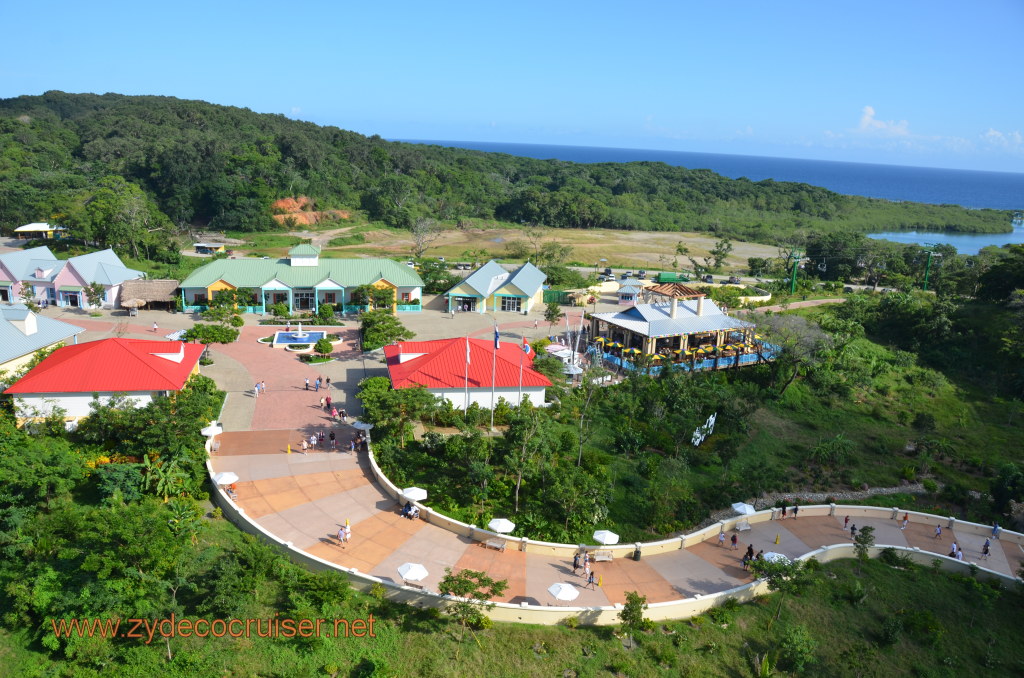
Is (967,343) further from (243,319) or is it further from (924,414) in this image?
(243,319)

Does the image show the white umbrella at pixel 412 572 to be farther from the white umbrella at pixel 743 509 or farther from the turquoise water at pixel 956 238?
the turquoise water at pixel 956 238

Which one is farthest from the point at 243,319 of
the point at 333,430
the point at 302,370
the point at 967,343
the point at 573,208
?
the point at 573,208

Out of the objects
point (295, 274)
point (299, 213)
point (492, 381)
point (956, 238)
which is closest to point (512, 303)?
point (295, 274)

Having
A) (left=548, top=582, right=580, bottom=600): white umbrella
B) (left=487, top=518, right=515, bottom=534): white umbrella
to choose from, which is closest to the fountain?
(left=487, top=518, right=515, bottom=534): white umbrella

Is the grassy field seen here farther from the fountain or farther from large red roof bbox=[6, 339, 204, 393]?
the fountain

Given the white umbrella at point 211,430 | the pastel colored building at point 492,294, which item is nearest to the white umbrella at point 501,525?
the white umbrella at point 211,430

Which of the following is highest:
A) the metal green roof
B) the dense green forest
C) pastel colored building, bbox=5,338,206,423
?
the dense green forest
